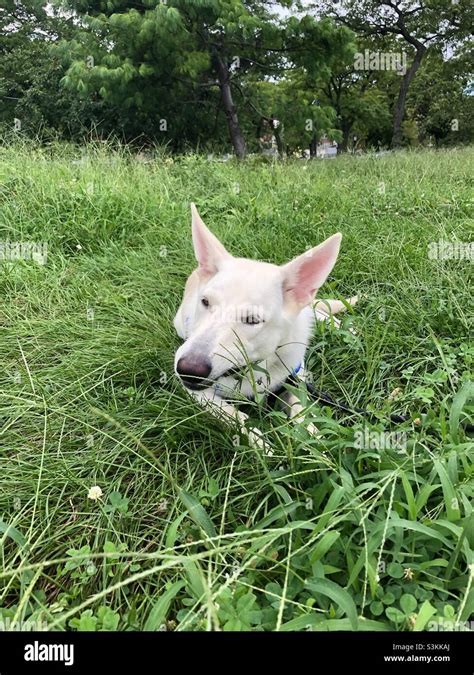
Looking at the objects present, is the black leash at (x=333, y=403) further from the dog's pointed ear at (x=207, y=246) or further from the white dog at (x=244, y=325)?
the dog's pointed ear at (x=207, y=246)

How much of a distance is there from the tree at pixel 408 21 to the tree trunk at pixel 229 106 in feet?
33.9

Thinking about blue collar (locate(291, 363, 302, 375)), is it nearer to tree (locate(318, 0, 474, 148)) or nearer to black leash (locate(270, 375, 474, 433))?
black leash (locate(270, 375, 474, 433))

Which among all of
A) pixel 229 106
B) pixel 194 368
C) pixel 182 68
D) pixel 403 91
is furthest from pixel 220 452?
pixel 403 91

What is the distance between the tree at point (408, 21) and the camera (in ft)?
61.4

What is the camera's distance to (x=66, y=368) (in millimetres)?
2334

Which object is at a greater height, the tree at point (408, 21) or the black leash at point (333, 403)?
the tree at point (408, 21)

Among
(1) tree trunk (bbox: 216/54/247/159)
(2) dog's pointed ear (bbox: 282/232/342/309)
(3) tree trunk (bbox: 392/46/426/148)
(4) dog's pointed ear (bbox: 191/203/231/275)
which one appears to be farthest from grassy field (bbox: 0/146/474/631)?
(3) tree trunk (bbox: 392/46/426/148)

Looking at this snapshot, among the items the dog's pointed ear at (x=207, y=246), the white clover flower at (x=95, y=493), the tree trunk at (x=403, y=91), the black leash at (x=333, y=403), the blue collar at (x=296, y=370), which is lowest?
the white clover flower at (x=95, y=493)

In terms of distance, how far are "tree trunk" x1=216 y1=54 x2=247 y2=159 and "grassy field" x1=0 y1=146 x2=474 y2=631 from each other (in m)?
8.68

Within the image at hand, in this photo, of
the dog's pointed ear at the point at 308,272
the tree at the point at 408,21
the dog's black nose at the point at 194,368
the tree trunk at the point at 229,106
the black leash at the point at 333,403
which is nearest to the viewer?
the dog's black nose at the point at 194,368

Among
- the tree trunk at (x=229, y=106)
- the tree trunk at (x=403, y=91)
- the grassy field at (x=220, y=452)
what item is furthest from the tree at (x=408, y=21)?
the grassy field at (x=220, y=452)
